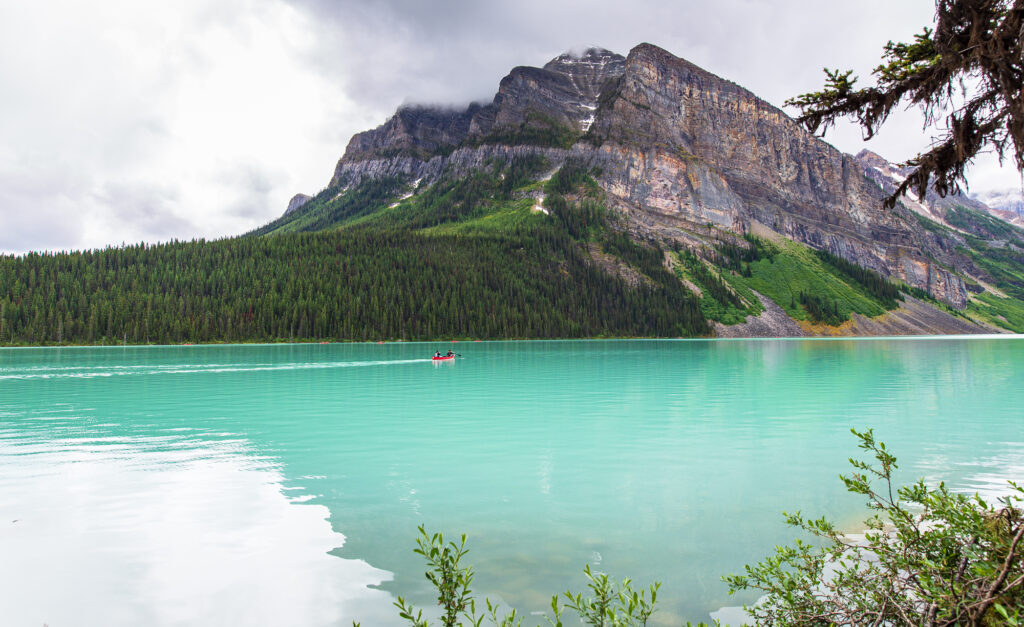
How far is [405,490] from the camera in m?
16.5

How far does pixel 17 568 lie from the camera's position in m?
11.3

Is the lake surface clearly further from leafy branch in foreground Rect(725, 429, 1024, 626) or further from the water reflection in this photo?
leafy branch in foreground Rect(725, 429, 1024, 626)

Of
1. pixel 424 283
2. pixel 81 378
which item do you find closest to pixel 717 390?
pixel 81 378

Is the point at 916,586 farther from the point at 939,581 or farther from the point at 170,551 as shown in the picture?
the point at 170,551

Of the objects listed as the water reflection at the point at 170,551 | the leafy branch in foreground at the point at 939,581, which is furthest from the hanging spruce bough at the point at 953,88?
the water reflection at the point at 170,551

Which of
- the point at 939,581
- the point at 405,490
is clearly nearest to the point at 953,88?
the point at 939,581

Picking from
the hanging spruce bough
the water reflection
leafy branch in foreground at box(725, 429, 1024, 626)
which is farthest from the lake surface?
the hanging spruce bough

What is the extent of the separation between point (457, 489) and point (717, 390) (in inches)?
1231

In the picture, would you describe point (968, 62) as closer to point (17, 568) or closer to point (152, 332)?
point (17, 568)

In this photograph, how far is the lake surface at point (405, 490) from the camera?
1034 cm

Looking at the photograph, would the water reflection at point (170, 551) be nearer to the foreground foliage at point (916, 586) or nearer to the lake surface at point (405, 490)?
the lake surface at point (405, 490)

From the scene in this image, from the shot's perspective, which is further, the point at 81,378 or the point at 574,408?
the point at 81,378

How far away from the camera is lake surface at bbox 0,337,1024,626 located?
1034 cm

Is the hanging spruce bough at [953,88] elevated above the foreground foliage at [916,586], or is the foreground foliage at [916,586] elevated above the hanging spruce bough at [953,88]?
the hanging spruce bough at [953,88]
